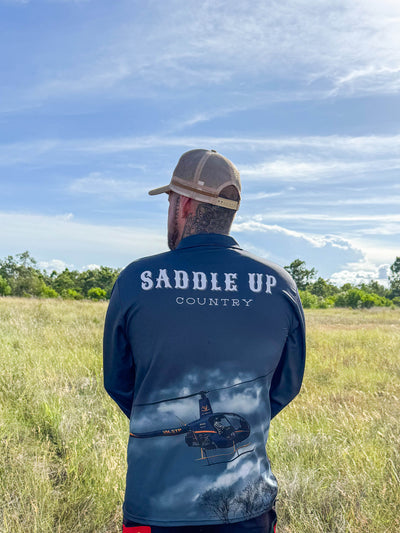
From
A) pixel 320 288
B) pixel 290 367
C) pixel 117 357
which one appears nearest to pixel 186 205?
pixel 117 357

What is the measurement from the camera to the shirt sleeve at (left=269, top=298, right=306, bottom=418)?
2023 millimetres

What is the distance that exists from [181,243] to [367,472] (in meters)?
2.83

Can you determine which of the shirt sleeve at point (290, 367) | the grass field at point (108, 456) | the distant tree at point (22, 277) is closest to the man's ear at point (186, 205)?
the shirt sleeve at point (290, 367)

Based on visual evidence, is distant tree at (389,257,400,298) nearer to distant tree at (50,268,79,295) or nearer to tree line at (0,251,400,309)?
tree line at (0,251,400,309)

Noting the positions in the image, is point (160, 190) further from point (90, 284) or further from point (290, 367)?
point (90, 284)

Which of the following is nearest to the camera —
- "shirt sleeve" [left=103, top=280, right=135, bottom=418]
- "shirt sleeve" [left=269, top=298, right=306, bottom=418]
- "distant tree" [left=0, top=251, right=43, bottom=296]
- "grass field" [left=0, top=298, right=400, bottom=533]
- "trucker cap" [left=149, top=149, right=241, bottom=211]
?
"shirt sleeve" [left=103, top=280, right=135, bottom=418]

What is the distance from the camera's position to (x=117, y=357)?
1.91m

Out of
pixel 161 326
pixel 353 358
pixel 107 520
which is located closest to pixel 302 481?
pixel 107 520

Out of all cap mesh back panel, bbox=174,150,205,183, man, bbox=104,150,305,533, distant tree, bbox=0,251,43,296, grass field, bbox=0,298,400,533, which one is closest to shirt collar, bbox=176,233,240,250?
man, bbox=104,150,305,533

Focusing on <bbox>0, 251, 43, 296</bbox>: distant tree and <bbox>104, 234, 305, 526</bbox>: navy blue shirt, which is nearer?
<bbox>104, 234, 305, 526</bbox>: navy blue shirt

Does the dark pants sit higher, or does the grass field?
the dark pants

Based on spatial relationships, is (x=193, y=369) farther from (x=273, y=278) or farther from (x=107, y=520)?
(x=107, y=520)

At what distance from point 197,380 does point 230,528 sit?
1.94 feet

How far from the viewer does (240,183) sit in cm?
206
